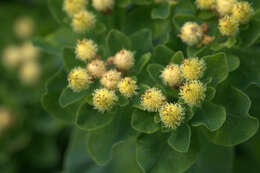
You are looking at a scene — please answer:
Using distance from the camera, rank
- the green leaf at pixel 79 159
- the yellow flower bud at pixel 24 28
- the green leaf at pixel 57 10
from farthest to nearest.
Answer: the yellow flower bud at pixel 24 28
the green leaf at pixel 79 159
the green leaf at pixel 57 10

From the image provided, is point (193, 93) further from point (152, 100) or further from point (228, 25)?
point (228, 25)

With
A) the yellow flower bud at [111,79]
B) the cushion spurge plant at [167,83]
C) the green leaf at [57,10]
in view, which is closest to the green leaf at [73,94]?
the cushion spurge plant at [167,83]

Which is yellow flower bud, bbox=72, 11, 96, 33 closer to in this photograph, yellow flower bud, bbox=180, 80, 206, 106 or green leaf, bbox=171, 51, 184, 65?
green leaf, bbox=171, 51, 184, 65

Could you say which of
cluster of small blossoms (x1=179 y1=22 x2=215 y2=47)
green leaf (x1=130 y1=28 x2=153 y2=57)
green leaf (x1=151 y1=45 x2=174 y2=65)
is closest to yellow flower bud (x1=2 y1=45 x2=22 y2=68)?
green leaf (x1=130 y1=28 x2=153 y2=57)

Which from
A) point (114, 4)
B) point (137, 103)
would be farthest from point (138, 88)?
point (114, 4)

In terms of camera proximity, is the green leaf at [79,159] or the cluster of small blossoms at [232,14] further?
the green leaf at [79,159]

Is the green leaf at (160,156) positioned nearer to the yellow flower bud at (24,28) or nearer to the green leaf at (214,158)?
the green leaf at (214,158)

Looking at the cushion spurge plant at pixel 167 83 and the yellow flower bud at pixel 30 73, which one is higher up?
the cushion spurge plant at pixel 167 83

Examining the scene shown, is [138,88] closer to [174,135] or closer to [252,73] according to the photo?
[174,135]
